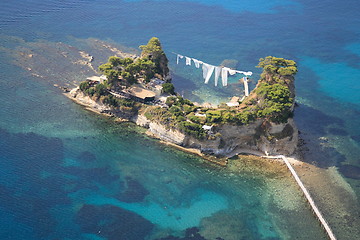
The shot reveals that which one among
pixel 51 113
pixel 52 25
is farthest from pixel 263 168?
pixel 52 25

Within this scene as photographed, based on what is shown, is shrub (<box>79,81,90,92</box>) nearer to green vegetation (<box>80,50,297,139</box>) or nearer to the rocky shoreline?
green vegetation (<box>80,50,297,139</box>)

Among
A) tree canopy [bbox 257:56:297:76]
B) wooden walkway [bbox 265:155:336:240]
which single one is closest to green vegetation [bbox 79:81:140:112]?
tree canopy [bbox 257:56:297:76]

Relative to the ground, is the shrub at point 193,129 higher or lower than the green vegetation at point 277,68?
lower

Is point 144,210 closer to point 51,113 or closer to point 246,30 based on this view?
point 51,113

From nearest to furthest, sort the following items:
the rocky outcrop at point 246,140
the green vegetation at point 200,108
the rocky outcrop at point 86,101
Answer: the rocky outcrop at point 246,140 → the green vegetation at point 200,108 → the rocky outcrop at point 86,101

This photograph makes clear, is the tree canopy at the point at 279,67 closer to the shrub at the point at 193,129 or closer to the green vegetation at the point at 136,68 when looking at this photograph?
the shrub at the point at 193,129

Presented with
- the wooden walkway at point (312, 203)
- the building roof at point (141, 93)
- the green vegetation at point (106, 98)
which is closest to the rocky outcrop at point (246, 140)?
the wooden walkway at point (312, 203)
